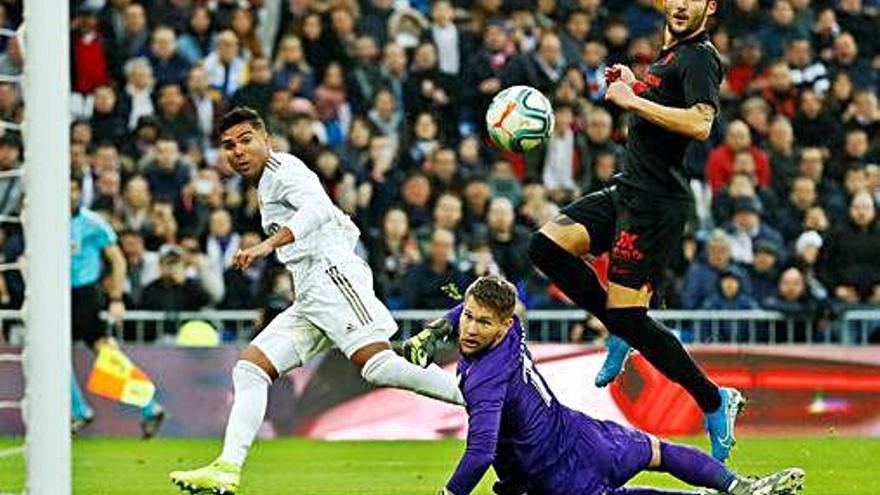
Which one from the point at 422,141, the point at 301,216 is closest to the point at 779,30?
the point at 422,141

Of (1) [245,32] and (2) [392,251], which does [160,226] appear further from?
(1) [245,32]

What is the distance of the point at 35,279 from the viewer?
7008 millimetres

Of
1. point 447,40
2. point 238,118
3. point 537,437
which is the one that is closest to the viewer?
point 537,437

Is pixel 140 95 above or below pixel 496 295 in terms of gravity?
below

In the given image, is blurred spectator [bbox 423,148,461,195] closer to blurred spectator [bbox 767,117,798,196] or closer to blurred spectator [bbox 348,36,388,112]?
blurred spectator [bbox 348,36,388,112]

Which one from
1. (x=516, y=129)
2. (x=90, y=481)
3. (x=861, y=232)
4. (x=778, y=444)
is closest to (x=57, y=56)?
(x=516, y=129)

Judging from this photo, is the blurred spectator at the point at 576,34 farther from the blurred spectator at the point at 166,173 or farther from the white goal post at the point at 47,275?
the white goal post at the point at 47,275

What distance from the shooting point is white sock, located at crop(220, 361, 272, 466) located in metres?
10.0

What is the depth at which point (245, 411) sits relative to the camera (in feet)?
33.5

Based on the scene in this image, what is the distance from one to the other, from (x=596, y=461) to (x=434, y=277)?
8.30 metres

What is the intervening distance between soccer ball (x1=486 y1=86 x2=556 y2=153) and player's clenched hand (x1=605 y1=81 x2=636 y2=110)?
76 centimetres

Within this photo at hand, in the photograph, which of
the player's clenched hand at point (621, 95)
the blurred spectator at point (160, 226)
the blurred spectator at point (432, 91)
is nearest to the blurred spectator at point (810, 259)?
the blurred spectator at point (432, 91)

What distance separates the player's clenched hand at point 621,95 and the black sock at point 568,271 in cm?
97

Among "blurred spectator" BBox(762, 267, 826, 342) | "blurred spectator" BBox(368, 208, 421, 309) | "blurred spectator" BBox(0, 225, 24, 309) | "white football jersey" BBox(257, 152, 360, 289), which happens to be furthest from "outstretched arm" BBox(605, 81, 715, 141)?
"blurred spectator" BBox(368, 208, 421, 309)
